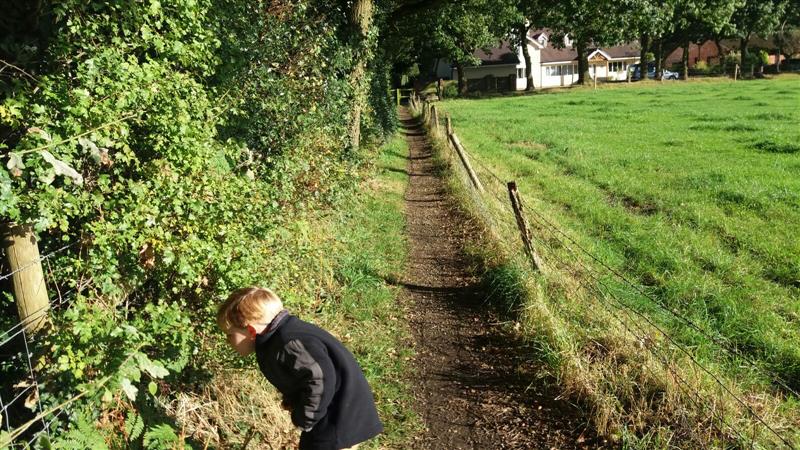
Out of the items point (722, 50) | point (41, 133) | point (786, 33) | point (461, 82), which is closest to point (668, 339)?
point (41, 133)

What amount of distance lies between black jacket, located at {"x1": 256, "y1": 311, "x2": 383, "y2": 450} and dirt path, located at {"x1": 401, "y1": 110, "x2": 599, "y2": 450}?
164 cm

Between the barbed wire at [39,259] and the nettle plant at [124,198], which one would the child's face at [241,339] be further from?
the barbed wire at [39,259]

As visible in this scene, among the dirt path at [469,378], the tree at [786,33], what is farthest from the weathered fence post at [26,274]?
the tree at [786,33]

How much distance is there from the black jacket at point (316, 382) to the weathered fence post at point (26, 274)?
4.17ft

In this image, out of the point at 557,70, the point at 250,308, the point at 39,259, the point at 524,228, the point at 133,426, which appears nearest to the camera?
the point at 250,308

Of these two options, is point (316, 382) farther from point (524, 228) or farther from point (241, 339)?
point (524, 228)

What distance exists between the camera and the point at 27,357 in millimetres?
3418

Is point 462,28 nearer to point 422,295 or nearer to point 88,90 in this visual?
point 422,295

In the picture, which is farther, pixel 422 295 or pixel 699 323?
pixel 422 295

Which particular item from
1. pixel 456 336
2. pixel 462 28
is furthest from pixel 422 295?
pixel 462 28

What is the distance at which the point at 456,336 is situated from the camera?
682cm

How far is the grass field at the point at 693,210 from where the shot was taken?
6.70 m

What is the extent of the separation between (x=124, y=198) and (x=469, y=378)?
3.55m

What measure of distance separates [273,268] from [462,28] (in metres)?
36.5
